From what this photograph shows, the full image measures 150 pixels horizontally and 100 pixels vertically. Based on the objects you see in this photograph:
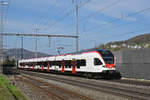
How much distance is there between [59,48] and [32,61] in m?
7.98

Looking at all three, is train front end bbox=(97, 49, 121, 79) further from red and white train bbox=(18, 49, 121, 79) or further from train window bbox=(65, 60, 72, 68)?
train window bbox=(65, 60, 72, 68)

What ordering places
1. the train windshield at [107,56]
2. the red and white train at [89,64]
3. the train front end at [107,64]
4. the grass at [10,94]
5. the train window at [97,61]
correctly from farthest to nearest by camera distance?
the train window at [97,61] < the train windshield at [107,56] < the red and white train at [89,64] < the train front end at [107,64] < the grass at [10,94]

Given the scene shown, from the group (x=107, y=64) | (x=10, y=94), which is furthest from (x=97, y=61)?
(x=10, y=94)

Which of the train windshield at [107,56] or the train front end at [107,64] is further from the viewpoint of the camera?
the train windshield at [107,56]

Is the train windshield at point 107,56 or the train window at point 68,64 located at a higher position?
the train windshield at point 107,56

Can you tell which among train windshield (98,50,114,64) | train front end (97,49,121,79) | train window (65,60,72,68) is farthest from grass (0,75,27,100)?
train window (65,60,72,68)

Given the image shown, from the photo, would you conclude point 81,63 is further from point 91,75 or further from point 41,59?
point 41,59

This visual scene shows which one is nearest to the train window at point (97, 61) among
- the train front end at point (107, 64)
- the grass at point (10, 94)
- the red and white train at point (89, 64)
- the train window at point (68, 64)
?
the red and white train at point (89, 64)

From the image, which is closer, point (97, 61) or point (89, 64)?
point (97, 61)

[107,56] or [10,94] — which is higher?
[107,56]

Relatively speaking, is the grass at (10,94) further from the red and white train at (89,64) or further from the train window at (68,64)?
the train window at (68,64)

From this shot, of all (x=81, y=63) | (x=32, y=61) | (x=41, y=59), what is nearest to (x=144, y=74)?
(x=81, y=63)

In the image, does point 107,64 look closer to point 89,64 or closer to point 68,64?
point 89,64

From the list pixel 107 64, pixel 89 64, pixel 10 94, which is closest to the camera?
pixel 10 94
